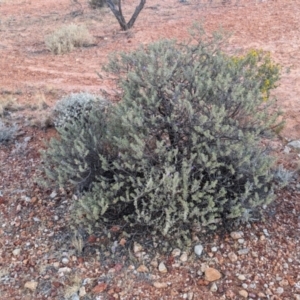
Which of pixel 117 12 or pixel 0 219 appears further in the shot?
pixel 117 12

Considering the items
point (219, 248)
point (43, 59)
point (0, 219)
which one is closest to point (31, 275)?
point (0, 219)

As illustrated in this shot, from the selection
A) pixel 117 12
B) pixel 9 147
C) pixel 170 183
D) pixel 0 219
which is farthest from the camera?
pixel 117 12

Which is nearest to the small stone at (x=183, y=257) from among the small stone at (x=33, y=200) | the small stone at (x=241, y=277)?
the small stone at (x=241, y=277)

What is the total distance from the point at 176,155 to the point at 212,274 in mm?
923

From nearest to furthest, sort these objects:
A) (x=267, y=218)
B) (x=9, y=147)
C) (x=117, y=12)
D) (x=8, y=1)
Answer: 1. (x=267, y=218)
2. (x=9, y=147)
3. (x=117, y=12)
4. (x=8, y=1)

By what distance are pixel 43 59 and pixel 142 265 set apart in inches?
277

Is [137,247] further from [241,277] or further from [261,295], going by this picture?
[261,295]

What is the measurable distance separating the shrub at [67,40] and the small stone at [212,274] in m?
7.47

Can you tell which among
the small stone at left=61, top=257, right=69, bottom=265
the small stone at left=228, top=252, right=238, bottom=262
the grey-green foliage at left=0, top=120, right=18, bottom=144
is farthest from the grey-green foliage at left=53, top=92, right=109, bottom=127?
the small stone at left=228, top=252, right=238, bottom=262

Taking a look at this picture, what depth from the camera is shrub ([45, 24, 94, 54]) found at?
935 centimetres

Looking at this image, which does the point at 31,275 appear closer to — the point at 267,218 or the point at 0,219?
the point at 0,219

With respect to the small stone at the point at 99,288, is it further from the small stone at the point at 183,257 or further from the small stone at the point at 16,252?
the small stone at the point at 16,252

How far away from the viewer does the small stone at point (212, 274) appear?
2.84m

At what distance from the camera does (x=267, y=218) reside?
330 cm
